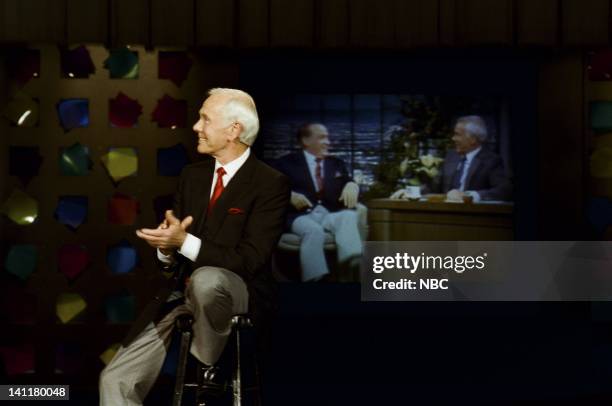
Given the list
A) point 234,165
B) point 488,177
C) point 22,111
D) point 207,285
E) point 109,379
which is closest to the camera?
Answer: point 207,285

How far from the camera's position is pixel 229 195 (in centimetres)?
362

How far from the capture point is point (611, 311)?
20.2 feet

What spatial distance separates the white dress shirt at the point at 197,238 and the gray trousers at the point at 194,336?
7cm

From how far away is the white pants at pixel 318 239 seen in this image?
615 centimetres

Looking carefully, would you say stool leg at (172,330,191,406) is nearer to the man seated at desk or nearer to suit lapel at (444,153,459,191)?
the man seated at desk

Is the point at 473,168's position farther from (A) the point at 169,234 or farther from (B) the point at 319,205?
(A) the point at 169,234

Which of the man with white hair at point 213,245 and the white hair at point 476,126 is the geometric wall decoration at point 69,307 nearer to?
the man with white hair at point 213,245

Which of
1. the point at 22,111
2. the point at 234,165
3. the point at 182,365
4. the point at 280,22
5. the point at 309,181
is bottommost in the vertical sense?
the point at 182,365

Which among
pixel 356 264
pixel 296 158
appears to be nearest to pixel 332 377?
pixel 356 264

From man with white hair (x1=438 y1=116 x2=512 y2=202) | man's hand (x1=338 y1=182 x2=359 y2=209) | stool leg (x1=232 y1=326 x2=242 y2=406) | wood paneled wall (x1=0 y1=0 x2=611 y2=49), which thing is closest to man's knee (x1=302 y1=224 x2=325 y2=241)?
man's hand (x1=338 y1=182 x2=359 y2=209)

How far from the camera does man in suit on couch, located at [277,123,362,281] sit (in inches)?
242

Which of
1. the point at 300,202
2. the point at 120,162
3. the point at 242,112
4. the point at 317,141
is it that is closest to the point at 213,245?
the point at 242,112

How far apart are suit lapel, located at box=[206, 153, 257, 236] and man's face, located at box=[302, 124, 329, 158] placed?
→ 252 centimetres

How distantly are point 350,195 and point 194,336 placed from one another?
2.90 meters
